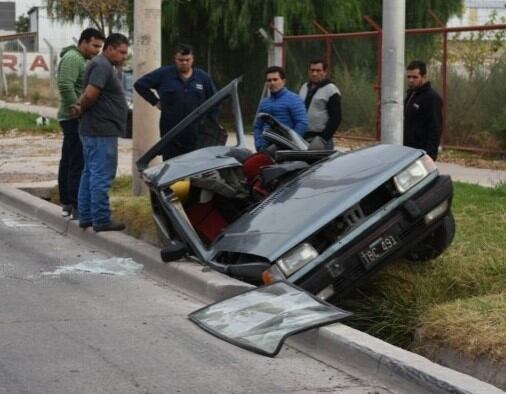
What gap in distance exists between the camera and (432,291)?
760cm

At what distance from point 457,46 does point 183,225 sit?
10.9 metres

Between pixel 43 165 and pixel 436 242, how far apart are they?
33.1ft

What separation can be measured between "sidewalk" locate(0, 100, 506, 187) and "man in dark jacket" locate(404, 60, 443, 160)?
3614mm

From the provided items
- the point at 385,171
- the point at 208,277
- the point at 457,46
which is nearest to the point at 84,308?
the point at 208,277

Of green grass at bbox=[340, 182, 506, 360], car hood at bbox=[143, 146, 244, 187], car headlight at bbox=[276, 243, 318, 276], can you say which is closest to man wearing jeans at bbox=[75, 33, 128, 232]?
car hood at bbox=[143, 146, 244, 187]

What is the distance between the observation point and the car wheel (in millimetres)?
7855

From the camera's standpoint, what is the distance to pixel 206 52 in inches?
1042

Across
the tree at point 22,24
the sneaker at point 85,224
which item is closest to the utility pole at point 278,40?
the sneaker at point 85,224

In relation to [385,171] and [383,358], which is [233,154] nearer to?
[385,171]

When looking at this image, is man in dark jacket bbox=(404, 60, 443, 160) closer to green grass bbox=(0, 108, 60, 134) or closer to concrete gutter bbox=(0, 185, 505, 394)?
concrete gutter bbox=(0, 185, 505, 394)

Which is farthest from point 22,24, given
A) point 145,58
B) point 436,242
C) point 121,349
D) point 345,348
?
point 345,348

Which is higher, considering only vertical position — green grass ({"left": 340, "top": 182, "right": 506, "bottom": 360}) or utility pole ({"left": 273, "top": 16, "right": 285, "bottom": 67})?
utility pole ({"left": 273, "top": 16, "right": 285, "bottom": 67})

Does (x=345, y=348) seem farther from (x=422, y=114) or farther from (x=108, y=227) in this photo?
(x=108, y=227)

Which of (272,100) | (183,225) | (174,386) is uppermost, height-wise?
(272,100)
